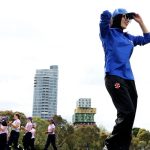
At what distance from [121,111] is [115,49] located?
2.93 feet

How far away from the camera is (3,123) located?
64.7 feet

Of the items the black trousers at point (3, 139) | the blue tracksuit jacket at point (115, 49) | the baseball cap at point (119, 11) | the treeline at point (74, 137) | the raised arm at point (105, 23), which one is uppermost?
the baseball cap at point (119, 11)

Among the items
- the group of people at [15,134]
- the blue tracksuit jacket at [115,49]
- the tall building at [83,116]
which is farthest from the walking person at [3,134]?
the tall building at [83,116]

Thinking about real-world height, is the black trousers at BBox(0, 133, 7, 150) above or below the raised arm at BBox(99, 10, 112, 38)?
below

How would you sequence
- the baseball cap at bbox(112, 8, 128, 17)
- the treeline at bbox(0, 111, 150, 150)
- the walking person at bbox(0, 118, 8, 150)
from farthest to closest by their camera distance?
the treeline at bbox(0, 111, 150, 150) < the walking person at bbox(0, 118, 8, 150) < the baseball cap at bbox(112, 8, 128, 17)

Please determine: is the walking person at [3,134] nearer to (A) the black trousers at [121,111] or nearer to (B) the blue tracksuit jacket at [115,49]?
(B) the blue tracksuit jacket at [115,49]

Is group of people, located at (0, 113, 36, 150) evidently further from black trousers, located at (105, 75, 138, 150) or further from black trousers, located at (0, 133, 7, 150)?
black trousers, located at (105, 75, 138, 150)

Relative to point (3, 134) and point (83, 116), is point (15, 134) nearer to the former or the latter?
point (3, 134)

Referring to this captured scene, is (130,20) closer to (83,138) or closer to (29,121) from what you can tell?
(29,121)

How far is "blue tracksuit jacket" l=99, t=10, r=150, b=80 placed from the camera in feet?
21.8

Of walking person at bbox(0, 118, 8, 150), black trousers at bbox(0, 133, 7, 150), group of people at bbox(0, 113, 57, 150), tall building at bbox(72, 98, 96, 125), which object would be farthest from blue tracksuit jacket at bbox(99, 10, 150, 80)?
tall building at bbox(72, 98, 96, 125)

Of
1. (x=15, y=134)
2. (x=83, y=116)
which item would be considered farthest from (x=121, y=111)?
(x=83, y=116)

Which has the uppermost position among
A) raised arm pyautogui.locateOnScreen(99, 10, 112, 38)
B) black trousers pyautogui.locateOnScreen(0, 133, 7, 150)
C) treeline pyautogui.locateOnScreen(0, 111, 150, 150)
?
raised arm pyautogui.locateOnScreen(99, 10, 112, 38)

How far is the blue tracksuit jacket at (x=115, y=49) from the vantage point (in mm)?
6633
